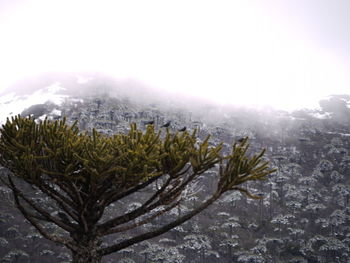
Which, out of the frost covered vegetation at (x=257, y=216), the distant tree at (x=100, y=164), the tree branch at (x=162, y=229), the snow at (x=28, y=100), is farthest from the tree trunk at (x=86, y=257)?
the snow at (x=28, y=100)

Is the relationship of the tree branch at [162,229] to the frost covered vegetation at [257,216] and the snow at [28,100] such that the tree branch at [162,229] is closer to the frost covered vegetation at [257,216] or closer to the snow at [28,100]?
the frost covered vegetation at [257,216]

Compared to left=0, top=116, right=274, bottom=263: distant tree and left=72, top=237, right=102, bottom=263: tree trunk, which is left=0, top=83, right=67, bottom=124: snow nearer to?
left=0, top=116, right=274, bottom=263: distant tree

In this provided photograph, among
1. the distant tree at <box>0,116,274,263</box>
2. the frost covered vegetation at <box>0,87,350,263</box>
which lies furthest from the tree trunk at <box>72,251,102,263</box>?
the frost covered vegetation at <box>0,87,350,263</box>

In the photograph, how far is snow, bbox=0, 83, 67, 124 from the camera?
16249cm

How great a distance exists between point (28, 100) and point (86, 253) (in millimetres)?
192811

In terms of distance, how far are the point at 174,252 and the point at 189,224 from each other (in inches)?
696

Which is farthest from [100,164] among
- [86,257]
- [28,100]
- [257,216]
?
[28,100]

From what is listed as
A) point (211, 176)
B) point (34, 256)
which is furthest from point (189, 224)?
point (34, 256)

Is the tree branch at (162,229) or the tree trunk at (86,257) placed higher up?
the tree branch at (162,229)

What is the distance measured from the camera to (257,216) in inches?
3147

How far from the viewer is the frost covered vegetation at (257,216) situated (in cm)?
5622

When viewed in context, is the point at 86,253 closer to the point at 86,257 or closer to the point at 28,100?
the point at 86,257

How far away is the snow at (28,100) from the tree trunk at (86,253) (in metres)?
165

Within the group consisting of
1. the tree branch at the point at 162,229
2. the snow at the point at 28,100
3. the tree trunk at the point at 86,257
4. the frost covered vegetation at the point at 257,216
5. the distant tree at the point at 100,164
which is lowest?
the frost covered vegetation at the point at 257,216
